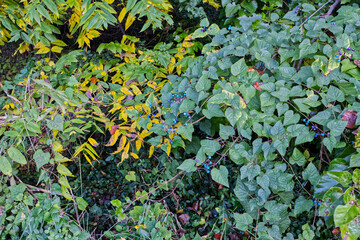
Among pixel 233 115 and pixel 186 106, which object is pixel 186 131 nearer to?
pixel 186 106

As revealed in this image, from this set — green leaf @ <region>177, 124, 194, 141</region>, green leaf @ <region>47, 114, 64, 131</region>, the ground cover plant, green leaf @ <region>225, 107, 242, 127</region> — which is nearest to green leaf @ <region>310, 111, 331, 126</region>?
the ground cover plant

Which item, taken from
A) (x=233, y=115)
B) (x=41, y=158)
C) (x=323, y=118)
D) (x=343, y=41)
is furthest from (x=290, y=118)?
(x=41, y=158)

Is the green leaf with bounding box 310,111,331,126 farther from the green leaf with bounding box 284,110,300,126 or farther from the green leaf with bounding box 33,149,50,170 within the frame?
the green leaf with bounding box 33,149,50,170

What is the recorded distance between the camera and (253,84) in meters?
1.64

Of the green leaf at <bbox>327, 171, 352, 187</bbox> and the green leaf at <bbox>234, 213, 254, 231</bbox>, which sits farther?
the green leaf at <bbox>234, 213, 254, 231</bbox>

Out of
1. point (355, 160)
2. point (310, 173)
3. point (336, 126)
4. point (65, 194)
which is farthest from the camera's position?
point (65, 194)

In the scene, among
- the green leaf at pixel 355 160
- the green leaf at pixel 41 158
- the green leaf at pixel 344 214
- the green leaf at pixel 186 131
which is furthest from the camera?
the green leaf at pixel 41 158

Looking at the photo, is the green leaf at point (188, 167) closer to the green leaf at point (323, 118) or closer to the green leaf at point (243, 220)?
the green leaf at point (243, 220)

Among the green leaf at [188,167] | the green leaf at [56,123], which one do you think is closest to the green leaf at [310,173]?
the green leaf at [188,167]

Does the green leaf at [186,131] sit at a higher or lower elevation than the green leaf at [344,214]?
higher

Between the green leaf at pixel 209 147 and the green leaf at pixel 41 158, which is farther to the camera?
the green leaf at pixel 41 158

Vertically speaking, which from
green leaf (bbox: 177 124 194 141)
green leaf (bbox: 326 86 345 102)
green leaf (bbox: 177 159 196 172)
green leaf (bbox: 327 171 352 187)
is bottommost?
green leaf (bbox: 177 159 196 172)

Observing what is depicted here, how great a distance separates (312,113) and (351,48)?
1.37ft

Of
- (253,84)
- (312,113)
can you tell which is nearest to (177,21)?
(253,84)
